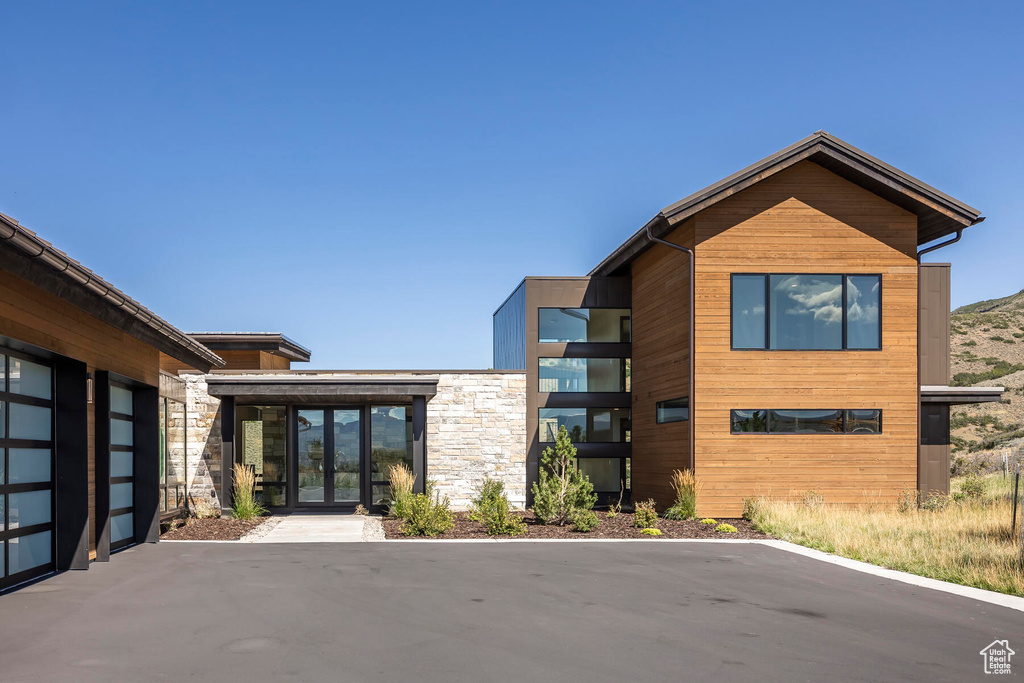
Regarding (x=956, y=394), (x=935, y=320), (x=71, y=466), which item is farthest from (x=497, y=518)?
(x=935, y=320)

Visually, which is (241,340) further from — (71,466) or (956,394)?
(956,394)

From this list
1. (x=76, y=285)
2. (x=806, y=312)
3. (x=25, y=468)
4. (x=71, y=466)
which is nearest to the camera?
(x=76, y=285)

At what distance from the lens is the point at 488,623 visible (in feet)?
24.4

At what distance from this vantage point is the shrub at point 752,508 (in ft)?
52.0

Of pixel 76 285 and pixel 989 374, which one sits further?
Result: pixel 989 374

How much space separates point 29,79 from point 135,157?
376 centimetres

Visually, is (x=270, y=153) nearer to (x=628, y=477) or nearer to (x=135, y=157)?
(x=135, y=157)

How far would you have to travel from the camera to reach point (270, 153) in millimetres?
20141

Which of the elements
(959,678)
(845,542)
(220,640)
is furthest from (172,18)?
(959,678)

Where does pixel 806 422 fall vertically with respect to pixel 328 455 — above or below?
above

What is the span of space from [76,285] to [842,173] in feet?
47.8

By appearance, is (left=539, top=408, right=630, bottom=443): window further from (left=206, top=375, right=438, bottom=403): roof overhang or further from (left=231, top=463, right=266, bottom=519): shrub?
(left=231, top=463, right=266, bottom=519): shrub

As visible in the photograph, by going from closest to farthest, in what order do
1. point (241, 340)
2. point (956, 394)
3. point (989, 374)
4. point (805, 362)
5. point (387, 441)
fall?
point (805, 362)
point (956, 394)
point (387, 441)
point (241, 340)
point (989, 374)

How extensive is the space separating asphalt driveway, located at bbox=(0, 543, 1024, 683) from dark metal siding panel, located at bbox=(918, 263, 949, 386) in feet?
36.1
